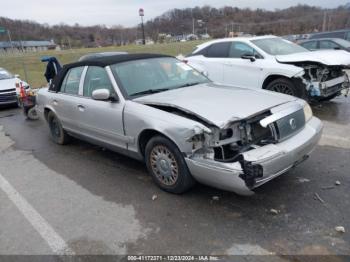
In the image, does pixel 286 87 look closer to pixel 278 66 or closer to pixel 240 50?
pixel 278 66

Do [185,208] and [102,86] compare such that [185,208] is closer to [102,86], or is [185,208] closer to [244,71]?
[102,86]

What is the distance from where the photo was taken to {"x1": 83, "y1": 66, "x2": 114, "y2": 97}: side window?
4.43m

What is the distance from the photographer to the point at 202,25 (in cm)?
6781

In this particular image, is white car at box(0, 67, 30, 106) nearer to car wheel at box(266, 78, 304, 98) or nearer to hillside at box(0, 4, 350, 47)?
car wheel at box(266, 78, 304, 98)

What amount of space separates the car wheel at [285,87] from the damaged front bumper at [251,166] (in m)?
3.49

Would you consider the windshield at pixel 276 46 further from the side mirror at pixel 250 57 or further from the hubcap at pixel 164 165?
the hubcap at pixel 164 165

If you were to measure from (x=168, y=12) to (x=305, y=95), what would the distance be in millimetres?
84467

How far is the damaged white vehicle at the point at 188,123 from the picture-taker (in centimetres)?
319

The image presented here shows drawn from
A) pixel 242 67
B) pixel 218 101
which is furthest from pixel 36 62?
pixel 218 101

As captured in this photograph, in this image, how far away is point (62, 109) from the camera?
215 inches

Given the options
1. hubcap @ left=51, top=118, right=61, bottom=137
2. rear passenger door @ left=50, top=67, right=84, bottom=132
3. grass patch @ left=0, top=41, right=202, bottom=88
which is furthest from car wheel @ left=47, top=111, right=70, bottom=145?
grass patch @ left=0, top=41, right=202, bottom=88

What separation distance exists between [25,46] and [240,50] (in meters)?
84.0

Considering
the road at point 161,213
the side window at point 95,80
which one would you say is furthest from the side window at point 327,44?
the side window at point 95,80

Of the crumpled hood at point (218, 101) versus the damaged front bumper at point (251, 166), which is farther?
the crumpled hood at point (218, 101)
